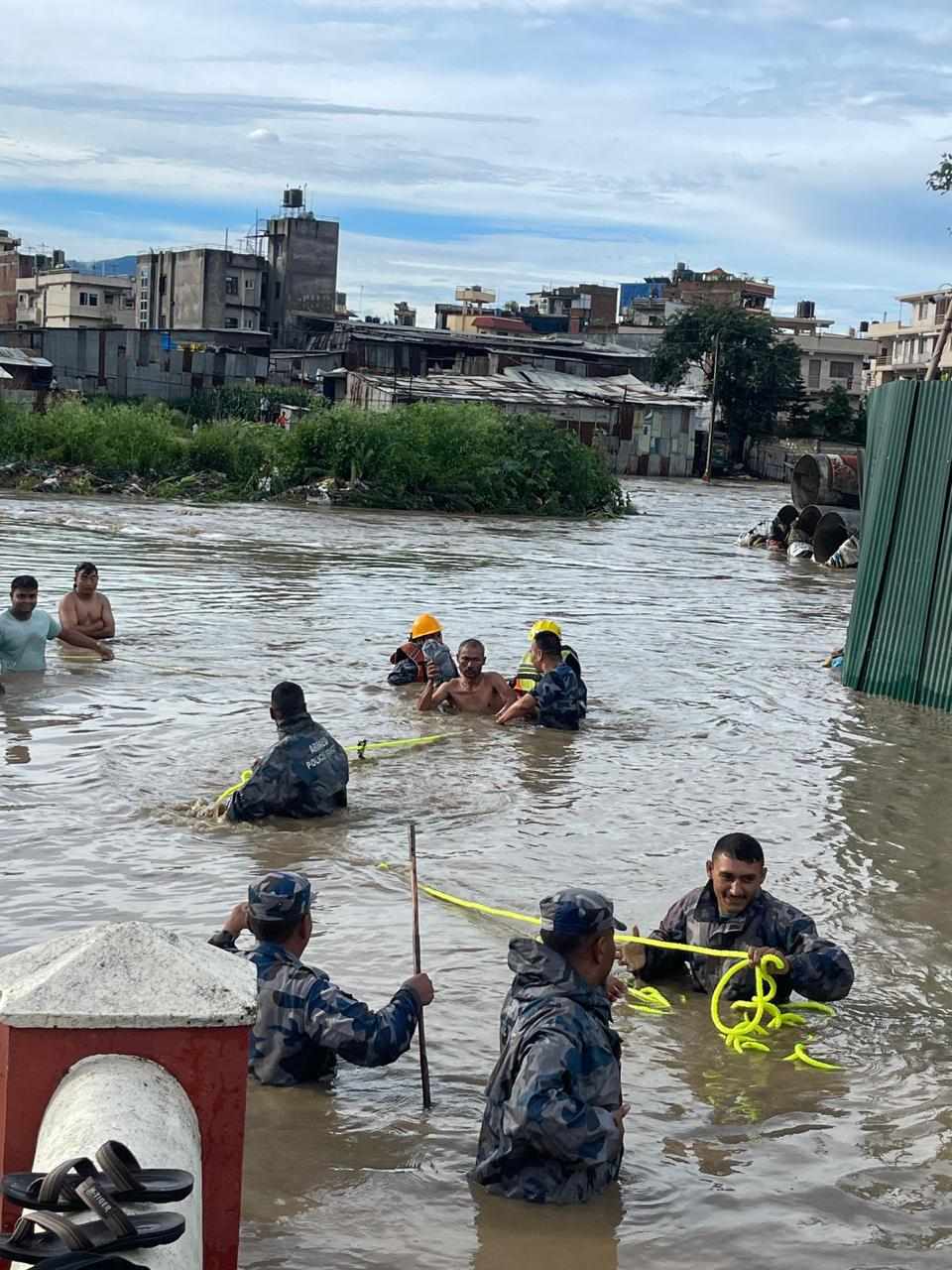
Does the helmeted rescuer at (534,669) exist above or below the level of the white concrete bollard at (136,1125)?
below

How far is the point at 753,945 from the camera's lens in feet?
20.9

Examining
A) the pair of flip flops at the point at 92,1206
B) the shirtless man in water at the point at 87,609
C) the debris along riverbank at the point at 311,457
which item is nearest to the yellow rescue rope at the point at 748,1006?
the pair of flip flops at the point at 92,1206

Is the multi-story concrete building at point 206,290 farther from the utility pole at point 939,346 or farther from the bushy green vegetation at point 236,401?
the utility pole at point 939,346

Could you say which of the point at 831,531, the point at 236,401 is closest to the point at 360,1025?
the point at 831,531

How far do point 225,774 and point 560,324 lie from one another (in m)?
81.5

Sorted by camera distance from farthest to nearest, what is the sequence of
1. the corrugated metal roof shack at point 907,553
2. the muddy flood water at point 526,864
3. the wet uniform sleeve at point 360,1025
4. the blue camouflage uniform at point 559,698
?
the corrugated metal roof shack at point 907,553
the blue camouflage uniform at point 559,698
the wet uniform sleeve at point 360,1025
the muddy flood water at point 526,864

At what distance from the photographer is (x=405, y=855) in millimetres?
8633

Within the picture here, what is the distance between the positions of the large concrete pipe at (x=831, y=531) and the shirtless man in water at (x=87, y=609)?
1836cm

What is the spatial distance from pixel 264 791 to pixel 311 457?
1139 inches

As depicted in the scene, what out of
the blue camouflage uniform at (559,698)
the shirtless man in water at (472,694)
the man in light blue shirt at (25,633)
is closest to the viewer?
the blue camouflage uniform at (559,698)

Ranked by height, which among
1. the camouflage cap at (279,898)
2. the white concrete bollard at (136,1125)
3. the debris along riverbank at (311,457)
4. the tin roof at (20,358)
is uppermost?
the white concrete bollard at (136,1125)

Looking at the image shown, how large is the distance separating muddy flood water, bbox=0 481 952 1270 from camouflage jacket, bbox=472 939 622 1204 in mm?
99

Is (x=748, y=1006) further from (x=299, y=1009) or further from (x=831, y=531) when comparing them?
(x=831, y=531)

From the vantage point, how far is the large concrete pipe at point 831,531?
30.2m
